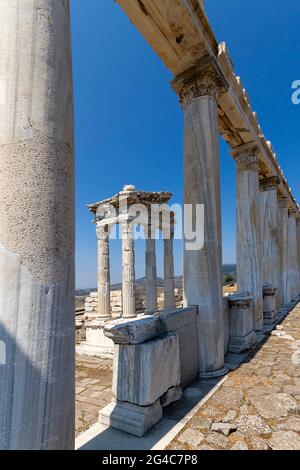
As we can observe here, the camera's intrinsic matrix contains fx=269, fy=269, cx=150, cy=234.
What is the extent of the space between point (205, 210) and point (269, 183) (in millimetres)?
7222

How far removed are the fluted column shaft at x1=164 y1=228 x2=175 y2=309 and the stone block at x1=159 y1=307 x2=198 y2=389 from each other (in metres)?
12.5

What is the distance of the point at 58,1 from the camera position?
7.13 ft

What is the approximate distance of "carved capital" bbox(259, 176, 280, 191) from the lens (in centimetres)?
1081

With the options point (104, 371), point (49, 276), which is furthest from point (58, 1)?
point (104, 371)

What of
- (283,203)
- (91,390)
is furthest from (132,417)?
(283,203)

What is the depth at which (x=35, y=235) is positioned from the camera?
6.32 ft

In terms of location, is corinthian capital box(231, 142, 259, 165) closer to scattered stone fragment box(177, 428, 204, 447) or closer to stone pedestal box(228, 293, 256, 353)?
stone pedestal box(228, 293, 256, 353)

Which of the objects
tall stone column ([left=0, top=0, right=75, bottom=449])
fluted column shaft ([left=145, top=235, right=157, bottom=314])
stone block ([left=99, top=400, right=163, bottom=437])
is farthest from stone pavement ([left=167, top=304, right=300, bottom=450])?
fluted column shaft ([left=145, top=235, right=157, bottom=314])

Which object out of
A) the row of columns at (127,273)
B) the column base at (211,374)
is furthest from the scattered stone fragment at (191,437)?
the row of columns at (127,273)

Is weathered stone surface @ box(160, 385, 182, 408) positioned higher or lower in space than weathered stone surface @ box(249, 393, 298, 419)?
higher

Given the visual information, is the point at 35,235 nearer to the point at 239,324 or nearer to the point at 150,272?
the point at 239,324

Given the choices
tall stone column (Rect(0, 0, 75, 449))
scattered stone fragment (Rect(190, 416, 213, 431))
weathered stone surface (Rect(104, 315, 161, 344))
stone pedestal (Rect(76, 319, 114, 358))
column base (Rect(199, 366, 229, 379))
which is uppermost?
tall stone column (Rect(0, 0, 75, 449))

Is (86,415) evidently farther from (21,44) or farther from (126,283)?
(126,283)
